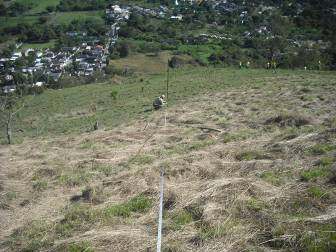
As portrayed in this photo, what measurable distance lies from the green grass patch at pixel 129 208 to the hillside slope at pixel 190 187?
2cm

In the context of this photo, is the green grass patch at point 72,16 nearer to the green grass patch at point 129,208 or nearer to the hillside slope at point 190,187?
the hillside slope at point 190,187

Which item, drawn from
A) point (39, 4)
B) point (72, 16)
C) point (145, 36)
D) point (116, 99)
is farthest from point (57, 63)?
point (39, 4)

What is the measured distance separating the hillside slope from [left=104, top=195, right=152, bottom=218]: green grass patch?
0.02 m

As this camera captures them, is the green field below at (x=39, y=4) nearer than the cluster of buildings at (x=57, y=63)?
No

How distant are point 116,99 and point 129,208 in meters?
20.3

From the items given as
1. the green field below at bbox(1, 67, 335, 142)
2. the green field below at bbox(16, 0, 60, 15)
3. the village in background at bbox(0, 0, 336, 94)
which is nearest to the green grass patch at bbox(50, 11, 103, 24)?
the village in background at bbox(0, 0, 336, 94)

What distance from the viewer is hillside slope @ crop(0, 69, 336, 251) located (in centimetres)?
534

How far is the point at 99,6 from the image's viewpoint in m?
94.3

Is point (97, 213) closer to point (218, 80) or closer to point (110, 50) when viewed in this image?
point (218, 80)

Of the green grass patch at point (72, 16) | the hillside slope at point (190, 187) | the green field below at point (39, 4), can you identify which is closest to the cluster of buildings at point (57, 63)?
the green grass patch at point (72, 16)

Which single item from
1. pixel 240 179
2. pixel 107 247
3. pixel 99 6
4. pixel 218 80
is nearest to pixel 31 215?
pixel 107 247

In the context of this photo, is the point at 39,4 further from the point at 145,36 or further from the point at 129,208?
the point at 129,208

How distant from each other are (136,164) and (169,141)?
2381 mm

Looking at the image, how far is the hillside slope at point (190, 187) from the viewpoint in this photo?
17.5ft
